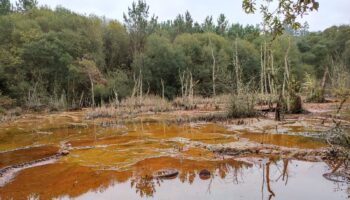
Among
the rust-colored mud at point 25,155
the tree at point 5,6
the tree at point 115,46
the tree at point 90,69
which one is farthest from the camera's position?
the tree at point 5,6

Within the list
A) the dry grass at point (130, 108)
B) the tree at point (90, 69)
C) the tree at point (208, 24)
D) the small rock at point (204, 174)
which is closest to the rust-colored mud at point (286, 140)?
the small rock at point (204, 174)

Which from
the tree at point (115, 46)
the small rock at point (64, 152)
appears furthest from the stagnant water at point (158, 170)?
the tree at point (115, 46)

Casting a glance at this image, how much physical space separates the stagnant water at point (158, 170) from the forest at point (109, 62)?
938 cm

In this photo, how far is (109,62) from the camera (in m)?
29.2

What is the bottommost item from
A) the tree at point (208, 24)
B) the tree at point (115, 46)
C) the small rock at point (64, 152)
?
the small rock at point (64, 152)

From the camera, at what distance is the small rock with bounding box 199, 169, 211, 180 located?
6.09 m

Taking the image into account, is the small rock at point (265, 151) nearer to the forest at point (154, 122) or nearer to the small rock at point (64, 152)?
the forest at point (154, 122)

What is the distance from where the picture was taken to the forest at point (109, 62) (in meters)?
22.2

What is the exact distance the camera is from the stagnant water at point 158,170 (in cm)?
543

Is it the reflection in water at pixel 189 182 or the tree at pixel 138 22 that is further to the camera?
the tree at pixel 138 22

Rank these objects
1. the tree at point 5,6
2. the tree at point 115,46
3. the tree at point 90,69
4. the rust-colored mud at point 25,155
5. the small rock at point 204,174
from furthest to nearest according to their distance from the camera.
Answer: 1. the tree at point 5,6
2. the tree at point 115,46
3. the tree at point 90,69
4. the rust-colored mud at point 25,155
5. the small rock at point 204,174

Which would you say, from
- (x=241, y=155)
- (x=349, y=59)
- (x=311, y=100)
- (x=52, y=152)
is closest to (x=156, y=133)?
(x=52, y=152)

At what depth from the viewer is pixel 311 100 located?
64.0ft

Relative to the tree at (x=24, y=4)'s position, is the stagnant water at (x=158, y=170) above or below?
below
